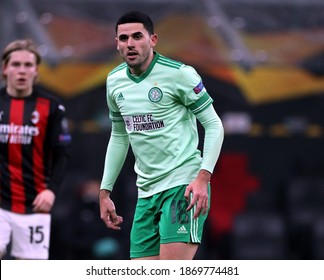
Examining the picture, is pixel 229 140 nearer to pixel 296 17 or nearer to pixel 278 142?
pixel 278 142

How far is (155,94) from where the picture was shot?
596 cm

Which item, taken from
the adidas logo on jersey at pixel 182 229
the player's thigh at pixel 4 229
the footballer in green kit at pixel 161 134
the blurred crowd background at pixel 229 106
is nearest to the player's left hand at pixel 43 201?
the player's thigh at pixel 4 229

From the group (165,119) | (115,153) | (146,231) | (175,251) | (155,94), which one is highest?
(155,94)

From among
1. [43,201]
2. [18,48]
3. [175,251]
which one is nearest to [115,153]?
[175,251]

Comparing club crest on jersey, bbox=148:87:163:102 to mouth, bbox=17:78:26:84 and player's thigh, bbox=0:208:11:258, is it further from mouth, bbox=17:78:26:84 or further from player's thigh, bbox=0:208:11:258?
player's thigh, bbox=0:208:11:258

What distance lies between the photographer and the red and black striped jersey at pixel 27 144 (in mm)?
7320

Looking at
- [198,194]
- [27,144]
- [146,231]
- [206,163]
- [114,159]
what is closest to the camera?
[198,194]

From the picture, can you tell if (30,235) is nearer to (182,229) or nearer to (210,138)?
(182,229)

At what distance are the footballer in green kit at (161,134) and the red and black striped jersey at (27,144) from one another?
1.32m

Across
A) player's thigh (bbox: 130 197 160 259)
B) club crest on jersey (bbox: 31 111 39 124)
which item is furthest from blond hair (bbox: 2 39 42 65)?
player's thigh (bbox: 130 197 160 259)

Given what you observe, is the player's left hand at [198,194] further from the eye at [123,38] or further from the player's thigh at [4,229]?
the player's thigh at [4,229]

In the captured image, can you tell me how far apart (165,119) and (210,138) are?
0.29 meters
